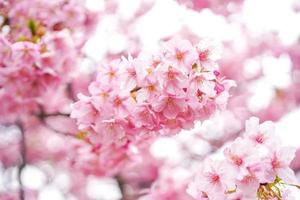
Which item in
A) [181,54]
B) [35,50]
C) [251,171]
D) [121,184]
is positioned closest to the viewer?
[251,171]

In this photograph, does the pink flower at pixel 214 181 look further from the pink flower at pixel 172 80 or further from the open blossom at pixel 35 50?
the open blossom at pixel 35 50

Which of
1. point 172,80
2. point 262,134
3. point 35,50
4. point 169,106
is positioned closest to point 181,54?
point 172,80

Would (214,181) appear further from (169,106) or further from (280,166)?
(169,106)

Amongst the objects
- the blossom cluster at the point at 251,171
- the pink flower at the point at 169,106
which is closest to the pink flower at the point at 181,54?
the pink flower at the point at 169,106

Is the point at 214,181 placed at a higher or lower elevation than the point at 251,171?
lower

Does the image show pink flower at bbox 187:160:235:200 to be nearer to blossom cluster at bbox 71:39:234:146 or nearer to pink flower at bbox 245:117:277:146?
pink flower at bbox 245:117:277:146

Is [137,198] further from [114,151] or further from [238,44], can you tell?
[238,44]

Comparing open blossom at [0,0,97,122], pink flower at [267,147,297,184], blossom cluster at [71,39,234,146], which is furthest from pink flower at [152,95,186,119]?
open blossom at [0,0,97,122]
